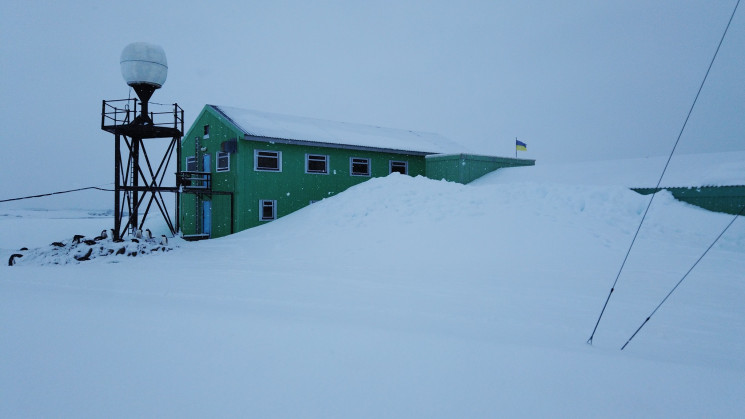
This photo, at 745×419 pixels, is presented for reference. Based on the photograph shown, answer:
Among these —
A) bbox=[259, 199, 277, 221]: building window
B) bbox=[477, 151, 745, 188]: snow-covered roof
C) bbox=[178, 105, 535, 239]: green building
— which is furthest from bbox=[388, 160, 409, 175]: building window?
bbox=[259, 199, 277, 221]: building window

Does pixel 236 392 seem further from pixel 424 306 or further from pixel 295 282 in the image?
pixel 295 282

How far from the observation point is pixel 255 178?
20047 millimetres

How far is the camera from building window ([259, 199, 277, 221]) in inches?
802

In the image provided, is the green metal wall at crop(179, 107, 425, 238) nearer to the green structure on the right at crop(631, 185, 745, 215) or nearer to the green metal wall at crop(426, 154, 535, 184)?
the green metal wall at crop(426, 154, 535, 184)

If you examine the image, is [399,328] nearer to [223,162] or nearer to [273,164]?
[273,164]

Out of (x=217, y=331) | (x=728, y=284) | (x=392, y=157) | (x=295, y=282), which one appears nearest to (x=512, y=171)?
(x=392, y=157)

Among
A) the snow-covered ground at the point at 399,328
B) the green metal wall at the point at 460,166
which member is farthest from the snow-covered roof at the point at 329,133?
the snow-covered ground at the point at 399,328

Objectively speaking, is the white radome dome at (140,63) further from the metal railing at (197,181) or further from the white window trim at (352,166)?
the white window trim at (352,166)

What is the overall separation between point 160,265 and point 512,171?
20098mm

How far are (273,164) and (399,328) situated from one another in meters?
16.1

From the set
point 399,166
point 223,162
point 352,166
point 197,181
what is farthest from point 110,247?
point 399,166

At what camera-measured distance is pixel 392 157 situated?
2475cm

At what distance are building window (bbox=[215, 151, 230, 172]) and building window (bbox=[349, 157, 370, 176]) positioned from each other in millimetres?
6375

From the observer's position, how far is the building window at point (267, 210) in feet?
66.8
